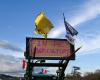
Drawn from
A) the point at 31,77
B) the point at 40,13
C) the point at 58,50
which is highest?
the point at 40,13

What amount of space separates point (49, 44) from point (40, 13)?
3.09 meters

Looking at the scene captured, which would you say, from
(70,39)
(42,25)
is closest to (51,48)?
(70,39)

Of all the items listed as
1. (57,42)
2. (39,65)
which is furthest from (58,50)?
(39,65)

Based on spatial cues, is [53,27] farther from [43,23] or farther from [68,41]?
[68,41]

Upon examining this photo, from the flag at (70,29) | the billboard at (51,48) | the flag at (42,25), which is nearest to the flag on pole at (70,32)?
the flag at (70,29)

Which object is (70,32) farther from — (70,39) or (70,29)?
(70,39)

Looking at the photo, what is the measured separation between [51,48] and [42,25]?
320 cm

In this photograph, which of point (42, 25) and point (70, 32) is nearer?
point (42, 25)

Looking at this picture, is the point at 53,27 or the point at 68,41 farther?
the point at 68,41

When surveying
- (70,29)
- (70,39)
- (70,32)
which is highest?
(70,29)

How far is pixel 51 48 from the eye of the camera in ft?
83.4

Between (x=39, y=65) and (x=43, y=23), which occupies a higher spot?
(x=43, y=23)

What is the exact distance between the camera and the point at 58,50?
83.4 feet

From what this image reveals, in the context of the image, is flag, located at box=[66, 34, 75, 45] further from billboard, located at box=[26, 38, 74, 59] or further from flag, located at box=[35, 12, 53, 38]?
flag, located at box=[35, 12, 53, 38]
